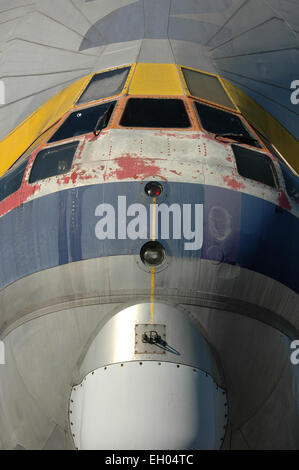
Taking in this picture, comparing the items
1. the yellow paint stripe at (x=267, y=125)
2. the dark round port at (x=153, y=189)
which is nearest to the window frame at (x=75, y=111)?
the dark round port at (x=153, y=189)

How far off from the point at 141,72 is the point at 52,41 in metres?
3.90

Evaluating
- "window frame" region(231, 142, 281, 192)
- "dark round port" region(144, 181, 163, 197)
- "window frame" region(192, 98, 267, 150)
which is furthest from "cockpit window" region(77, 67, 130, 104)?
"dark round port" region(144, 181, 163, 197)

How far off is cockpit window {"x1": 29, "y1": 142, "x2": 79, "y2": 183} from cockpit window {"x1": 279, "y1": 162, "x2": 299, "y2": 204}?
2918mm

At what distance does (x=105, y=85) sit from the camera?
33.7ft

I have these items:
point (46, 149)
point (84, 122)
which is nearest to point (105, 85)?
point (84, 122)

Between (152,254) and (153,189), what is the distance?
0.83m

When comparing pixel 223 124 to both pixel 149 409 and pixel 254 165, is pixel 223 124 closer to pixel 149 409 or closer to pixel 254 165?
pixel 254 165

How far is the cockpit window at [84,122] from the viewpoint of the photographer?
888cm

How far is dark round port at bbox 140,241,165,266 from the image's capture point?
24.5 ft

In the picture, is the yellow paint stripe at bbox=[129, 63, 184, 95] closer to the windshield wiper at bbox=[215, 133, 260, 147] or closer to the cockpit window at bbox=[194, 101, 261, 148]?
the cockpit window at bbox=[194, 101, 261, 148]

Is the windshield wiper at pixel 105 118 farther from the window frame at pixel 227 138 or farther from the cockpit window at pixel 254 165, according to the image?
the cockpit window at pixel 254 165

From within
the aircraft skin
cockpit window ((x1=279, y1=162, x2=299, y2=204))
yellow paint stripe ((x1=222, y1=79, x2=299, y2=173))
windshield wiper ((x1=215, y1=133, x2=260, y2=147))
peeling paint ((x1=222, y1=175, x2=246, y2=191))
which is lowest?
the aircraft skin

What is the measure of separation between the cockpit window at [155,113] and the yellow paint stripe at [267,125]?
4.43 feet

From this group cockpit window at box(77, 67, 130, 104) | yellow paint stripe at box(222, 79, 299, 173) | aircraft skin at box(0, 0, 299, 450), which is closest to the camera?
aircraft skin at box(0, 0, 299, 450)
